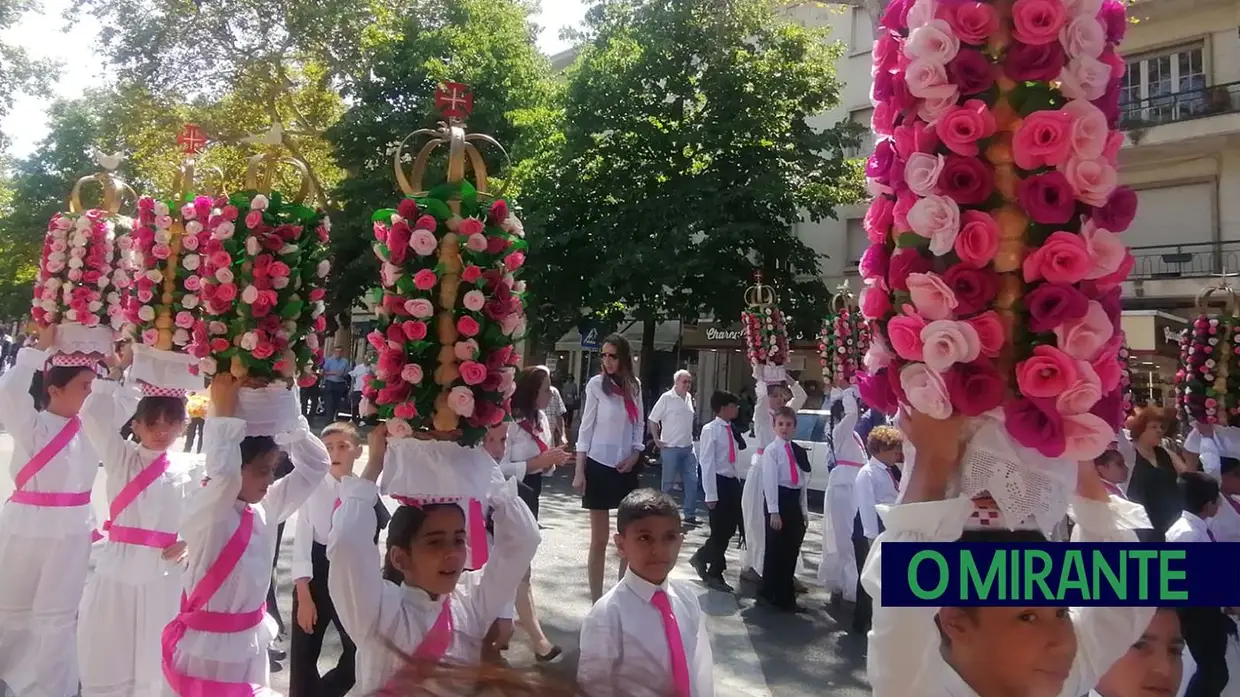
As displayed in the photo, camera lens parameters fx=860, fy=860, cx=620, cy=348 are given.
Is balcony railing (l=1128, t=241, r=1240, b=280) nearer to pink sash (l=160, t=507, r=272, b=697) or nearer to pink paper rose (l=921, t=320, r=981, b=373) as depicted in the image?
pink paper rose (l=921, t=320, r=981, b=373)

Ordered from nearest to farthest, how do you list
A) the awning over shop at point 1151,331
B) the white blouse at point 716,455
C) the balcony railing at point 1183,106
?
the white blouse at point 716,455, the awning over shop at point 1151,331, the balcony railing at point 1183,106

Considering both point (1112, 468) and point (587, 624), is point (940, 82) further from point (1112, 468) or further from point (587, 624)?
point (1112, 468)

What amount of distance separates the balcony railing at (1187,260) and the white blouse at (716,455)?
36.0 ft

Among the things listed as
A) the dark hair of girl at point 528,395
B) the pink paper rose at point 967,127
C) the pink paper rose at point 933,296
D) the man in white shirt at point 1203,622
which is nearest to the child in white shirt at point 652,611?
the pink paper rose at point 933,296

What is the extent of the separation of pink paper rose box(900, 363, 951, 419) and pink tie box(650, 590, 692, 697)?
4.16 feet

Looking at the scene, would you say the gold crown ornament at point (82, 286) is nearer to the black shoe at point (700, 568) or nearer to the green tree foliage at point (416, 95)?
the black shoe at point (700, 568)

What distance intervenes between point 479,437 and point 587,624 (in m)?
0.74

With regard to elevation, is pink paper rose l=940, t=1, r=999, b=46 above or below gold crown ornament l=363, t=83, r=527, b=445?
above

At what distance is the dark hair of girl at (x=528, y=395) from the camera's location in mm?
5992

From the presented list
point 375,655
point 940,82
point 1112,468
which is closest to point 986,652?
point 940,82

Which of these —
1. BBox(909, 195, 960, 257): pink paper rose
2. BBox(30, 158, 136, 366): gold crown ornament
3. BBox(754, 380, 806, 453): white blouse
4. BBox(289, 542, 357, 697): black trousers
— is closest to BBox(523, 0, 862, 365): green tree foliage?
BBox(754, 380, 806, 453): white blouse

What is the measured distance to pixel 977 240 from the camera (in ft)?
6.36

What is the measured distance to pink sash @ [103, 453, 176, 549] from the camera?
3973 millimetres

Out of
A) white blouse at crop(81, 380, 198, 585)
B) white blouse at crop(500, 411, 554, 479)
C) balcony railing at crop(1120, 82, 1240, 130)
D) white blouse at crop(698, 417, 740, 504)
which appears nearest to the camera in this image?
white blouse at crop(81, 380, 198, 585)
